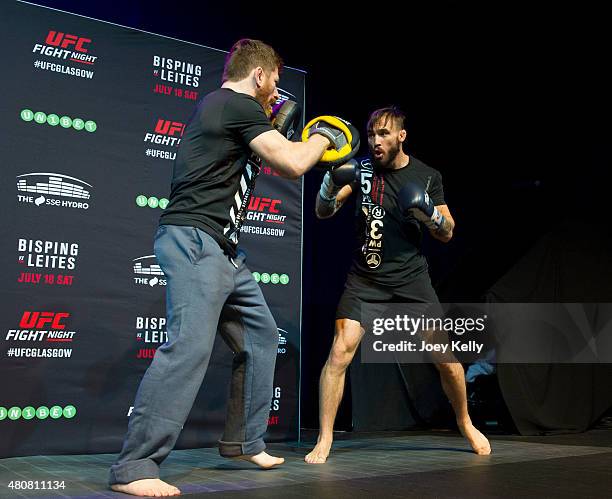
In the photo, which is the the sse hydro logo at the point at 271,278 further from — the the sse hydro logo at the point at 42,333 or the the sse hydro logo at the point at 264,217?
the the sse hydro logo at the point at 42,333

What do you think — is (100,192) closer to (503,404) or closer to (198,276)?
(198,276)

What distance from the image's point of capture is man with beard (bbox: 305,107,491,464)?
3750mm

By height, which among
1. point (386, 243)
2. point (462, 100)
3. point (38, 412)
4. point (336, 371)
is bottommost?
point (38, 412)

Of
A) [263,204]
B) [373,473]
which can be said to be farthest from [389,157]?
[373,473]

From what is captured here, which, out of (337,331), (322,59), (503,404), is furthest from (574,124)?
(337,331)

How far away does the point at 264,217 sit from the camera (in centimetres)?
457

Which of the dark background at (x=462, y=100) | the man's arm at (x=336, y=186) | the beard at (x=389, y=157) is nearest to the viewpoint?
the man's arm at (x=336, y=186)

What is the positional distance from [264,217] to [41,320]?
1474mm

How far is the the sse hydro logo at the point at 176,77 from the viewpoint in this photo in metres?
4.28

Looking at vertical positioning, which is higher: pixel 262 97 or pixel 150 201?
pixel 262 97

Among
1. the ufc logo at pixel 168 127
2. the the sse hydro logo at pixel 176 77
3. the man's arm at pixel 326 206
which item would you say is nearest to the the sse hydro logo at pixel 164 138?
the ufc logo at pixel 168 127

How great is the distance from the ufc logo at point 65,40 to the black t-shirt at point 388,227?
1.66 meters

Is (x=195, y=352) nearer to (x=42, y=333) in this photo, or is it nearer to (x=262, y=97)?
(x=262, y=97)

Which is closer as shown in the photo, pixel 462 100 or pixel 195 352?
pixel 195 352
